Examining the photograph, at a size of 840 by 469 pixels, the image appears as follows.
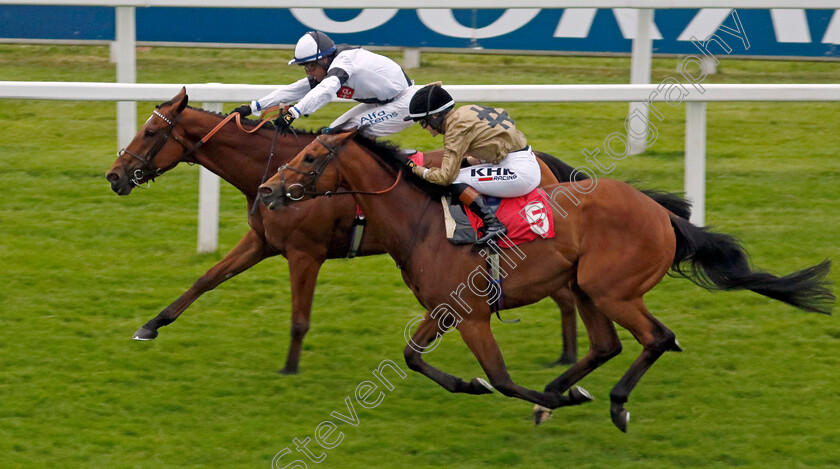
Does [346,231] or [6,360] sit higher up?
[346,231]

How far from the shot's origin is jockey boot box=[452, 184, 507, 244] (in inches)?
187

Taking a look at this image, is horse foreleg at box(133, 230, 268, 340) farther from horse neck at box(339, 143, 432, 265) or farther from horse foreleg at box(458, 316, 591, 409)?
horse foreleg at box(458, 316, 591, 409)

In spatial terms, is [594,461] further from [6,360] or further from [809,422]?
[6,360]

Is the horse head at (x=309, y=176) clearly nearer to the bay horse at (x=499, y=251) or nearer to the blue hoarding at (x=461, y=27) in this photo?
the bay horse at (x=499, y=251)

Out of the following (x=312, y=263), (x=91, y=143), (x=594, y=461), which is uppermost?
(x=91, y=143)

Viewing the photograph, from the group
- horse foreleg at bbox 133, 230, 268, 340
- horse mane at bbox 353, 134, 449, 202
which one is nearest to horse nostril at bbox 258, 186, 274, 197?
horse mane at bbox 353, 134, 449, 202

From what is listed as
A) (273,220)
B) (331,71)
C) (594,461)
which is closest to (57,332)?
(273,220)

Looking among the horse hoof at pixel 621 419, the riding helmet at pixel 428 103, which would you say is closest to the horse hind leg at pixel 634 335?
the horse hoof at pixel 621 419

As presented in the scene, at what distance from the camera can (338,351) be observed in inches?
234

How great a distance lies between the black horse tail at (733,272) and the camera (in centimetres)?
501

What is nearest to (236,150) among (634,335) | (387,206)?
(387,206)

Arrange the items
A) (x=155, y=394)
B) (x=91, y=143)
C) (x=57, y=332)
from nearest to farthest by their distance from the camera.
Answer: (x=155, y=394), (x=57, y=332), (x=91, y=143)

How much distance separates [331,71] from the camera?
18.5 feet

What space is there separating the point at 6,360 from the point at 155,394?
94 cm
